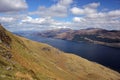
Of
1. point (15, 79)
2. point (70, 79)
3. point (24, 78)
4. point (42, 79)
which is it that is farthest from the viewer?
point (70, 79)

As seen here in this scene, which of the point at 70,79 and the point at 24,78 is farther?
the point at 70,79

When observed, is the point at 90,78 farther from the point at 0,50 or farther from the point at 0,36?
the point at 0,50

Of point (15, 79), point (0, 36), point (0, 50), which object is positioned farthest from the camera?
point (0, 36)

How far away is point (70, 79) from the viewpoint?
134 meters

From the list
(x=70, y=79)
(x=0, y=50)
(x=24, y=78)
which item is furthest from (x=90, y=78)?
(x=24, y=78)

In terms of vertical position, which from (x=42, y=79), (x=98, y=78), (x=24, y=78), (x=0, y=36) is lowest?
(x=98, y=78)

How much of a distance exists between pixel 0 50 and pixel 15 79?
35106 mm

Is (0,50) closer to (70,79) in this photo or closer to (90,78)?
(70,79)

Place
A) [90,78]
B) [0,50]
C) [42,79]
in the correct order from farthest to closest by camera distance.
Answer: [90,78] < [0,50] < [42,79]

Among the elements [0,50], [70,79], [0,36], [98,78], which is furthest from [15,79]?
[98,78]

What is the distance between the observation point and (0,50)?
67625 millimetres

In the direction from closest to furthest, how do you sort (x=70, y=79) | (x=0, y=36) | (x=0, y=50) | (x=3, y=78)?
(x=3, y=78)
(x=0, y=50)
(x=0, y=36)
(x=70, y=79)

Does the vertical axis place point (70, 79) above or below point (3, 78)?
below

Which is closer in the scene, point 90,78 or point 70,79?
point 70,79
